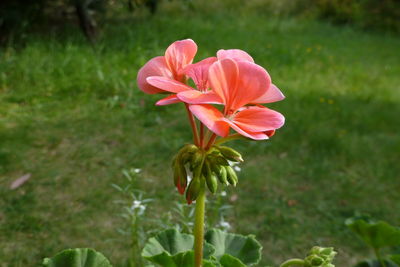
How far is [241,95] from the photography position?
920 millimetres

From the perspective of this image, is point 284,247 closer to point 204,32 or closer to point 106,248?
point 106,248

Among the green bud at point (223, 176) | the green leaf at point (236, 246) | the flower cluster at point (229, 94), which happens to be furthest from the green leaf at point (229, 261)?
the flower cluster at point (229, 94)

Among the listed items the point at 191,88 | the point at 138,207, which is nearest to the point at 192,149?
the point at 191,88

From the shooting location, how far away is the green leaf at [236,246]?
137 cm

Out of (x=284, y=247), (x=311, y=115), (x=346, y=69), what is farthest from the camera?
(x=346, y=69)

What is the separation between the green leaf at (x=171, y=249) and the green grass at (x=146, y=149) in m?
0.93

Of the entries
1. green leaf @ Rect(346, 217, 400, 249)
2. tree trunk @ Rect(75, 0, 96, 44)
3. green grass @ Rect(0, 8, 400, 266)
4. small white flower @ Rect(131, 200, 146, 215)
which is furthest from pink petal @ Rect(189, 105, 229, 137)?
tree trunk @ Rect(75, 0, 96, 44)

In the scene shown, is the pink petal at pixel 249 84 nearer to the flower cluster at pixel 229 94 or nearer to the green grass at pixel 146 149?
the flower cluster at pixel 229 94

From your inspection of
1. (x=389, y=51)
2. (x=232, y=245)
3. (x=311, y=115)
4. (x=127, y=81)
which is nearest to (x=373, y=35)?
(x=389, y=51)

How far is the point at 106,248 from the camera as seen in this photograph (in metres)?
2.27

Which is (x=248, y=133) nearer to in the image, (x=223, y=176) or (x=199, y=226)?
(x=223, y=176)

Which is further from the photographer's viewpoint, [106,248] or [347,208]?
[347,208]

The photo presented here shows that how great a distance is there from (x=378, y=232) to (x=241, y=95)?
0.96 metres

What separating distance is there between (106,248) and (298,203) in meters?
1.23
